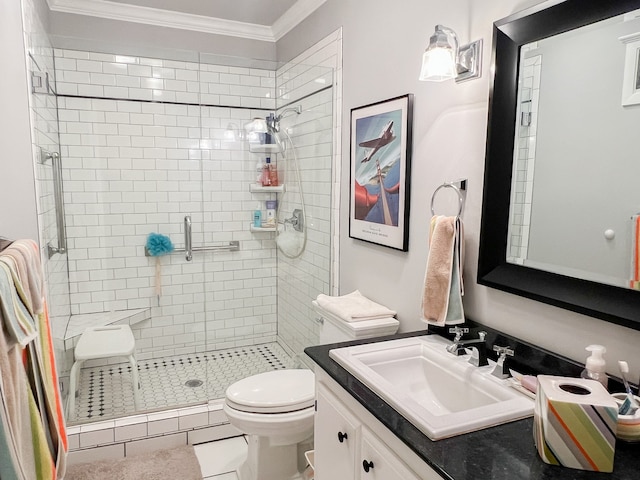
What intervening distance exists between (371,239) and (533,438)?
1373 millimetres

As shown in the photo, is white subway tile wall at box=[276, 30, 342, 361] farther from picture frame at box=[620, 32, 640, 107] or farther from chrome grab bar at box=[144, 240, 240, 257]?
picture frame at box=[620, 32, 640, 107]

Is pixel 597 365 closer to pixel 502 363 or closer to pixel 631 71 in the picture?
pixel 502 363

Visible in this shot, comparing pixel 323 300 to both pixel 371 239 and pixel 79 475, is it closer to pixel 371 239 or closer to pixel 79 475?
pixel 371 239

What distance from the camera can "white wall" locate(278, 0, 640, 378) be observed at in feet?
4.56

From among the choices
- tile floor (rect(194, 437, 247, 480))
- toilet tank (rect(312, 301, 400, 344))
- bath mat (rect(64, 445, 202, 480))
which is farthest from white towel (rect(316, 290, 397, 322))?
bath mat (rect(64, 445, 202, 480))

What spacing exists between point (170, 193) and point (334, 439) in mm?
2424

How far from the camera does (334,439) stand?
150 centimetres

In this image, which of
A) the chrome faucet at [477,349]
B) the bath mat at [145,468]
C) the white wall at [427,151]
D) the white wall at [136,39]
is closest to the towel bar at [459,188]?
the white wall at [427,151]

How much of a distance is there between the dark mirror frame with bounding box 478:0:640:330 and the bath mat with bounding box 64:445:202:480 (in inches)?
71.9

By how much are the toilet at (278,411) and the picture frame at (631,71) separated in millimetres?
1293

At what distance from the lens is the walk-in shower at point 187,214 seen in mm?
2963

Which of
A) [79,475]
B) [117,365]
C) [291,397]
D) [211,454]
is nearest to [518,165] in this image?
[291,397]

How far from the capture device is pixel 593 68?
1.23m

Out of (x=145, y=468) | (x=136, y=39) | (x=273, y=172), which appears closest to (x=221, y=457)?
(x=145, y=468)
